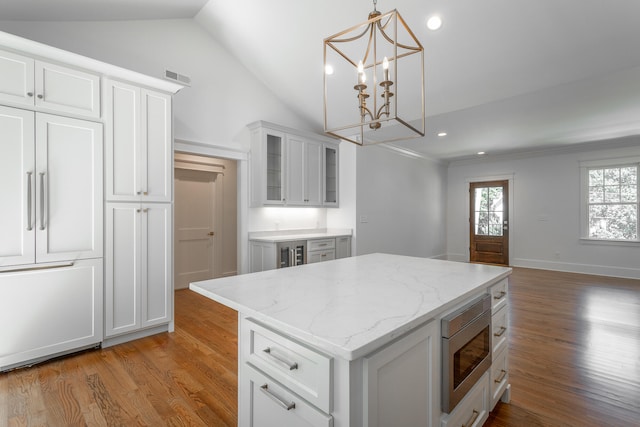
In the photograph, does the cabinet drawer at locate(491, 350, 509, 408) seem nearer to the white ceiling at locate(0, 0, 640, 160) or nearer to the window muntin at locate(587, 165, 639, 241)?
the white ceiling at locate(0, 0, 640, 160)

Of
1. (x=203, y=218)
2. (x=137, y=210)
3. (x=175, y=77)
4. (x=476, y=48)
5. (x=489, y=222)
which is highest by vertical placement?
(x=476, y=48)

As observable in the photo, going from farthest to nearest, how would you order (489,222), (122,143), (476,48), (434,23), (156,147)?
(489,222) → (476,48) → (434,23) → (156,147) → (122,143)

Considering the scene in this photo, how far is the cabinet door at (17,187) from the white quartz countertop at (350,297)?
180cm

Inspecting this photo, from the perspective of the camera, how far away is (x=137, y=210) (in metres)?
2.84

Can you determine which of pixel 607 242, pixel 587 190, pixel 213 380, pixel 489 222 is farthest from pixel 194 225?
pixel 607 242

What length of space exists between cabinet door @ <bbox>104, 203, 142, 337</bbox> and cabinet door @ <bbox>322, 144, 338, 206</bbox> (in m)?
2.99

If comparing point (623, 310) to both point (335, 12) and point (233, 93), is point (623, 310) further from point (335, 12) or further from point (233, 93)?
point (233, 93)

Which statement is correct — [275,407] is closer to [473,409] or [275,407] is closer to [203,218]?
[473,409]

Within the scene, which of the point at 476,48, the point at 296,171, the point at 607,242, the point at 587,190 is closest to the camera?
the point at 476,48

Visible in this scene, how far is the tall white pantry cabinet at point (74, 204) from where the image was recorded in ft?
7.39

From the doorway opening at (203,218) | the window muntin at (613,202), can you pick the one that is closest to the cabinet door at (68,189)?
the doorway opening at (203,218)

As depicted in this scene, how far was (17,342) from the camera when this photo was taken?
2279mm

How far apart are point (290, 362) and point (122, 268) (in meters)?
2.40

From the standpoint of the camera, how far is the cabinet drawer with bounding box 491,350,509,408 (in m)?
1.76
